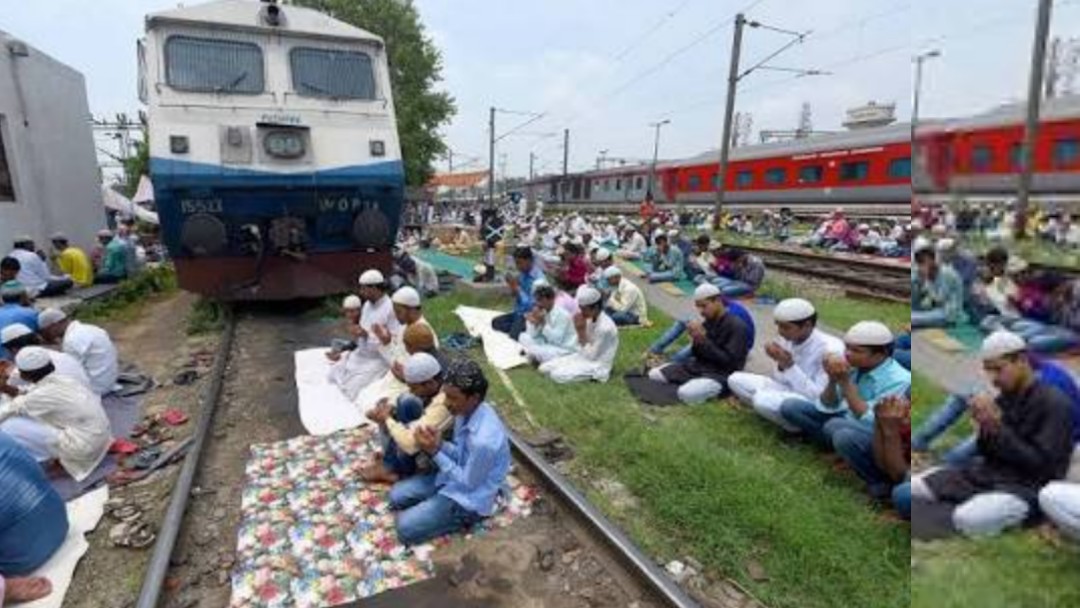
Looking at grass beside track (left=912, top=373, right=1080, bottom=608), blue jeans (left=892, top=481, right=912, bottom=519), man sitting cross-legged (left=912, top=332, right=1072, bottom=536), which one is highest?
man sitting cross-legged (left=912, top=332, right=1072, bottom=536)

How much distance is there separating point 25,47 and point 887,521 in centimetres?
1312

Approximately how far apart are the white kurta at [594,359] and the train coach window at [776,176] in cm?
1698

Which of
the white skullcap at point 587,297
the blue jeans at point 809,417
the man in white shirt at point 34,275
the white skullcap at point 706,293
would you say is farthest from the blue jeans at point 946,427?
the man in white shirt at point 34,275

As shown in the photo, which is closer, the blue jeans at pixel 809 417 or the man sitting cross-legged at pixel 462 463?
the man sitting cross-legged at pixel 462 463

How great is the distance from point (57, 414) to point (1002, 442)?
4835 mm

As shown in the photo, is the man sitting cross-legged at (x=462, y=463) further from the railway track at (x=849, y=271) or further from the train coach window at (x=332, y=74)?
the railway track at (x=849, y=271)

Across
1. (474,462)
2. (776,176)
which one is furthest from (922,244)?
(776,176)

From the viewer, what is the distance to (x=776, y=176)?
852 inches

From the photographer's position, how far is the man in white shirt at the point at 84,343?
17.8 feet

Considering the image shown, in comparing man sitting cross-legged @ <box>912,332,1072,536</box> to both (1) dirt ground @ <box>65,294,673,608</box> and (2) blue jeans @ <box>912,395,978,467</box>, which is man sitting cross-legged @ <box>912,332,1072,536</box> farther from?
(1) dirt ground @ <box>65,294,673,608</box>

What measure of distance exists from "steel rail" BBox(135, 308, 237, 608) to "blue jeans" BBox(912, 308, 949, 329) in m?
3.12

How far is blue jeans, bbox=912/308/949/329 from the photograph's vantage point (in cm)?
74

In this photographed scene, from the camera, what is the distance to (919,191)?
750 millimetres

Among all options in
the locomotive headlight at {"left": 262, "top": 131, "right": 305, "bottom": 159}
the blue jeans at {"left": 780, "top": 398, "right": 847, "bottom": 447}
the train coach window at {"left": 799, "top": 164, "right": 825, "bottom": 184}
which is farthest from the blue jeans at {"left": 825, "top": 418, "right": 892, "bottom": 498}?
the train coach window at {"left": 799, "top": 164, "right": 825, "bottom": 184}
